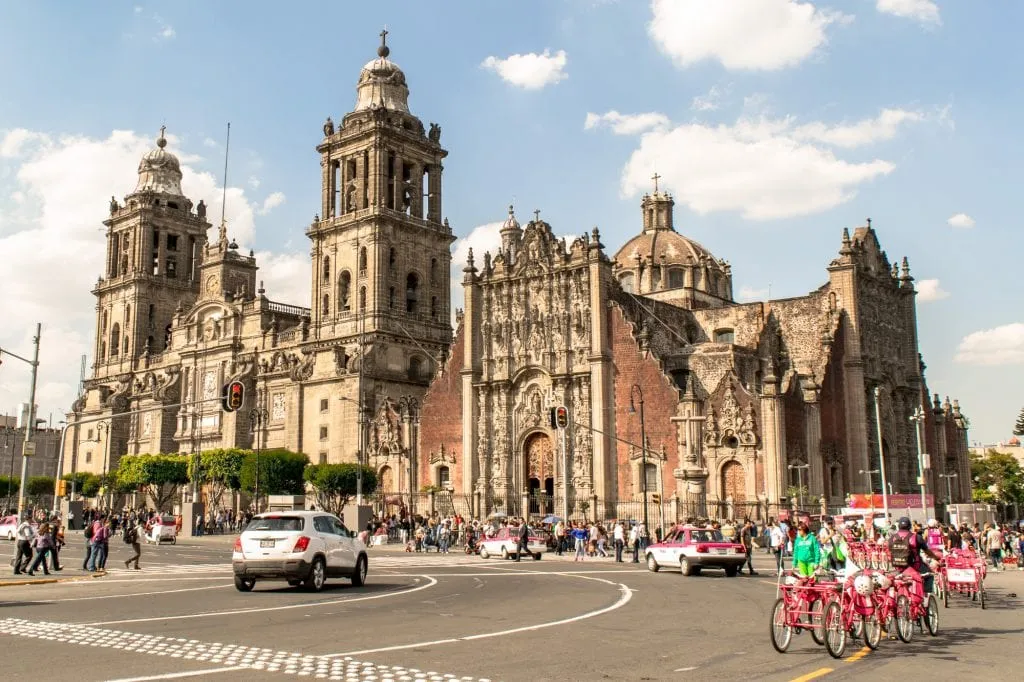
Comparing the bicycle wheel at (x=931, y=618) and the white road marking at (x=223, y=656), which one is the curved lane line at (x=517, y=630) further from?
the bicycle wheel at (x=931, y=618)

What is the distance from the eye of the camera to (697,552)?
29.3 meters

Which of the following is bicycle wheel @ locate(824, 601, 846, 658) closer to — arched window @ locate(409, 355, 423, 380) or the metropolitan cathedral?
the metropolitan cathedral

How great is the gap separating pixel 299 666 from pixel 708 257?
2780 inches

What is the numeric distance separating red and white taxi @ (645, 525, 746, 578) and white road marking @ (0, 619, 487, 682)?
18.3 metres

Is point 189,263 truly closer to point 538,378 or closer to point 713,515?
point 538,378

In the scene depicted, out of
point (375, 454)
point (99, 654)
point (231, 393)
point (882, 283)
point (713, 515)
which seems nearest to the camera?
point (99, 654)

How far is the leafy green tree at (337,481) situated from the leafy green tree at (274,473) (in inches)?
112

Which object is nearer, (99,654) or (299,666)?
(299,666)

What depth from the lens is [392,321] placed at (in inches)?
3031

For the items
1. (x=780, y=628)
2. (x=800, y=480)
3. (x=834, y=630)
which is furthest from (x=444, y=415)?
(x=834, y=630)

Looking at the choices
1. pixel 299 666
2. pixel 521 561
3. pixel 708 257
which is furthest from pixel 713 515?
pixel 299 666

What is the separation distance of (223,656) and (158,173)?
104m

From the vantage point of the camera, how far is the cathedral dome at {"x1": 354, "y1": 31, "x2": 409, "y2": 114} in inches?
3246

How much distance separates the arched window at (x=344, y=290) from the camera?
78.9m
